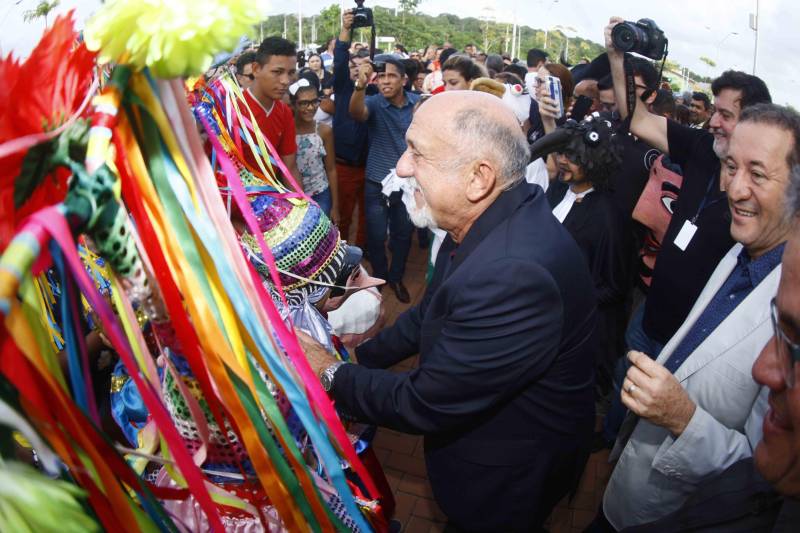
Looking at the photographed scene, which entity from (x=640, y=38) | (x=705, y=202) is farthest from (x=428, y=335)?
(x=640, y=38)

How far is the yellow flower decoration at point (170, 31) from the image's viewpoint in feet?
2.71

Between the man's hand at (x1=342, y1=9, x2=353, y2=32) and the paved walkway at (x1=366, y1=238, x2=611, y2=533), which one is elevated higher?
the man's hand at (x1=342, y1=9, x2=353, y2=32)

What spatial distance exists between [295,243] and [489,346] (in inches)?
26.7

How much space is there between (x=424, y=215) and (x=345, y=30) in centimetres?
419

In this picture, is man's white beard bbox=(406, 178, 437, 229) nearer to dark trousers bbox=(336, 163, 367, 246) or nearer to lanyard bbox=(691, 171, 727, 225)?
lanyard bbox=(691, 171, 727, 225)

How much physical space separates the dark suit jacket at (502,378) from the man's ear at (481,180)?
0.05 m

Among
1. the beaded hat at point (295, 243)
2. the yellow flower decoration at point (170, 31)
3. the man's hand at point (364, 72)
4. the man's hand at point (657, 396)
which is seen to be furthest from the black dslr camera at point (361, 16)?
the yellow flower decoration at point (170, 31)

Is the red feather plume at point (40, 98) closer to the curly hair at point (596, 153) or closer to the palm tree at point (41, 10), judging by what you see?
the palm tree at point (41, 10)

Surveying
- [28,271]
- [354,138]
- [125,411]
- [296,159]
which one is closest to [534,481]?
[125,411]

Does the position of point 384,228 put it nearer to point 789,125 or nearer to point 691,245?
point 691,245

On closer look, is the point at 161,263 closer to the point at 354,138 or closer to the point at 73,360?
the point at 73,360

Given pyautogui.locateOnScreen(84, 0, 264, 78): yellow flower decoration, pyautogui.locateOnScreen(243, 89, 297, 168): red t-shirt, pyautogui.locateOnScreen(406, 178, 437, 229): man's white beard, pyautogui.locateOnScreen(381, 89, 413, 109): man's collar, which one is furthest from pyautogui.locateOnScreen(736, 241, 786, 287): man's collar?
pyautogui.locateOnScreen(381, 89, 413, 109): man's collar

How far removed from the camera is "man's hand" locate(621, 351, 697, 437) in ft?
5.47

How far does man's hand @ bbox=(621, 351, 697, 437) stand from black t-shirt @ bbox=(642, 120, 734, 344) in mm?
1180
